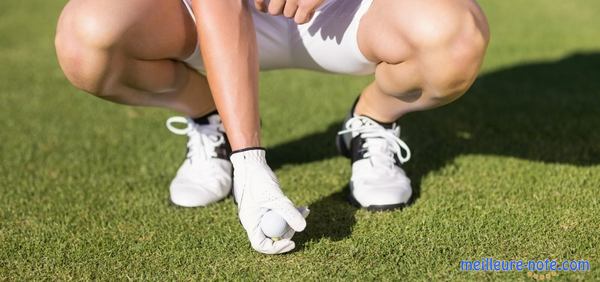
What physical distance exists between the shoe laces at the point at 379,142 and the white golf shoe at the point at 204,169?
35 centimetres

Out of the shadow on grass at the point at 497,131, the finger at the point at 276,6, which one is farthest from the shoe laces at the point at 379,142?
the finger at the point at 276,6

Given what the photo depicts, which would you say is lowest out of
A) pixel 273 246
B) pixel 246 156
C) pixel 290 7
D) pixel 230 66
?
pixel 273 246

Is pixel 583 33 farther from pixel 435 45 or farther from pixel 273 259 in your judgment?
pixel 273 259

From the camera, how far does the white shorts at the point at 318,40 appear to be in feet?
6.24

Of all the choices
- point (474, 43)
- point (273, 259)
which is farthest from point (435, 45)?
point (273, 259)

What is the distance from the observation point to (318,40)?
6.47ft

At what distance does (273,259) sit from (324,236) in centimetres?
16

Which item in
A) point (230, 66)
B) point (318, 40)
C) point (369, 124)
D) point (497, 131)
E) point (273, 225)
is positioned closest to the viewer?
point (273, 225)

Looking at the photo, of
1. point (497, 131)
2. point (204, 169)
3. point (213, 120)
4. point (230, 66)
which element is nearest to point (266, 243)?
point (230, 66)

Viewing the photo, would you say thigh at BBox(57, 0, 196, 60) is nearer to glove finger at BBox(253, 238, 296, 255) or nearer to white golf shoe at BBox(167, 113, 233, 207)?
white golf shoe at BBox(167, 113, 233, 207)

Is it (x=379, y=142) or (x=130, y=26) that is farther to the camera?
(x=379, y=142)

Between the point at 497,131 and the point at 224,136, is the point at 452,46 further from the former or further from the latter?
the point at 497,131

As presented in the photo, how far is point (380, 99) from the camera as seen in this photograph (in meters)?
2.01

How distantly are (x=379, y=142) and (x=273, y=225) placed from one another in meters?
0.53
